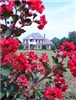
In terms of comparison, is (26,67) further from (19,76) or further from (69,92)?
(69,92)

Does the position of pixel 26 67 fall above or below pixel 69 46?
below

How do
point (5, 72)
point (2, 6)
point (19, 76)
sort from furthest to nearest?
point (19, 76) < point (2, 6) < point (5, 72)

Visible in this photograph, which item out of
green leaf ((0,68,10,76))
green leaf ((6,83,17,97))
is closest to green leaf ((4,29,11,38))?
green leaf ((0,68,10,76))

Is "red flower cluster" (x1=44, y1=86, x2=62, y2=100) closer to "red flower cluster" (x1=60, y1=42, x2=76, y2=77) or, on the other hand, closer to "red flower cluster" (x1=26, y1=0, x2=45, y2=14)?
"red flower cluster" (x1=60, y1=42, x2=76, y2=77)

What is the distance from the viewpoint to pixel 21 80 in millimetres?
1789

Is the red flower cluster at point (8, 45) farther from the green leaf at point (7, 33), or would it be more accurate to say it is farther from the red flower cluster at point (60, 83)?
the red flower cluster at point (60, 83)

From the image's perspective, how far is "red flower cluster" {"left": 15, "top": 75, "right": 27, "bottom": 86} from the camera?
1.76 meters

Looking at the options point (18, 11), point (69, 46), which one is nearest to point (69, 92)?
point (69, 46)

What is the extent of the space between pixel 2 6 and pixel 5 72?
0.45 m

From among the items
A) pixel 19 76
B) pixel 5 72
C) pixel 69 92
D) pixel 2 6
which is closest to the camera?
pixel 5 72

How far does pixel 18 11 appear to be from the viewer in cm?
173

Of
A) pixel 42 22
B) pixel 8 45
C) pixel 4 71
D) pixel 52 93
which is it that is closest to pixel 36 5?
pixel 42 22

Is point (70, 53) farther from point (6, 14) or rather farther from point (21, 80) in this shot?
point (6, 14)

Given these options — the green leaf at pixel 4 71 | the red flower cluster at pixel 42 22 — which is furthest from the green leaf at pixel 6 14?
the green leaf at pixel 4 71
